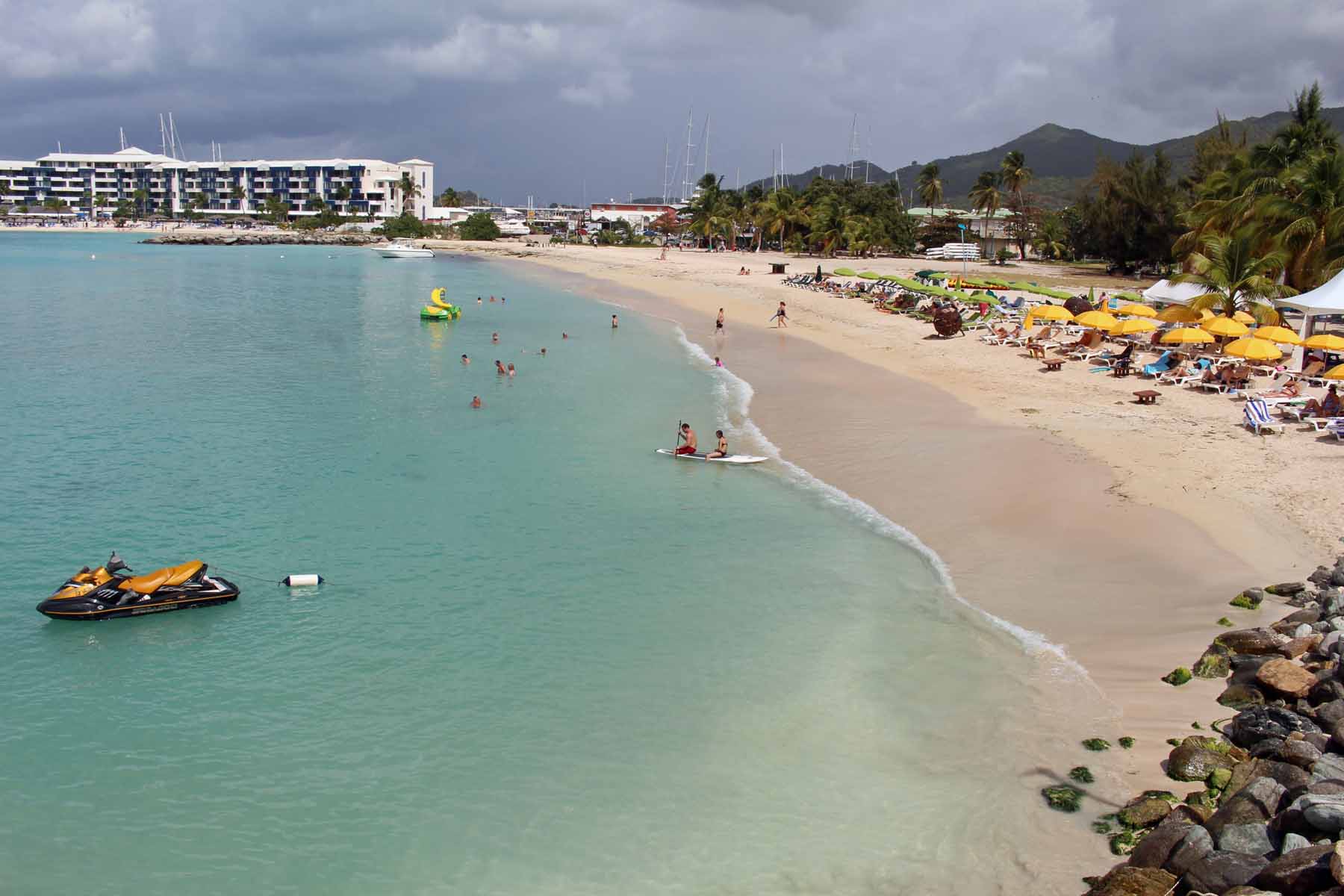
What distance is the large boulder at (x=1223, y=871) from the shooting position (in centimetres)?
639

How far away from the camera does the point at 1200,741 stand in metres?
8.55

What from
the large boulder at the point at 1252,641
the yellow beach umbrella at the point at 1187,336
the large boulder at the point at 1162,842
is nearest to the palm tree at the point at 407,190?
the yellow beach umbrella at the point at 1187,336

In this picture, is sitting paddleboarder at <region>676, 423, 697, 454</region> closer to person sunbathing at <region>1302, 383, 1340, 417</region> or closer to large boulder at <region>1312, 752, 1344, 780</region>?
person sunbathing at <region>1302, 383, 1340, 417</region>

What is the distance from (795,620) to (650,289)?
54334 millimetres

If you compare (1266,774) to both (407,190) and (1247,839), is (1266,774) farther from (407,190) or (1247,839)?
(407,190)

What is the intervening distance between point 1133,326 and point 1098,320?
1.25 meters

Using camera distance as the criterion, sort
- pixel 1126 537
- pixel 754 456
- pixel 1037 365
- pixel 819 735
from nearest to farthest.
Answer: pixel 819 735 < pixel 1126 537 < pixel 754 456 < pixel 1037 365

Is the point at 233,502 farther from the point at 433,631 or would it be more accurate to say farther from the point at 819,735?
the point at 819,735

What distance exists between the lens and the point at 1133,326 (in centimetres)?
2753

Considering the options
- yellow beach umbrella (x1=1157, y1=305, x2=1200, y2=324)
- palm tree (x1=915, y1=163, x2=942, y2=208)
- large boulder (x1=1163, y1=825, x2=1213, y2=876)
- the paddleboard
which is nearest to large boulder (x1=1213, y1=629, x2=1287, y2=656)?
large boulder (x1=1163, y1=825, x2=1213, y2=876)

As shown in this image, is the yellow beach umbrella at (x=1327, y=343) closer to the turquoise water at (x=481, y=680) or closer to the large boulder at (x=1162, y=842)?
the turquoise water at (x=481, y=680)

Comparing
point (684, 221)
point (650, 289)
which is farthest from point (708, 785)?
point (684, 221)

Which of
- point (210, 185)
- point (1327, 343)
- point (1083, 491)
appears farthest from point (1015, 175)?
point (210, 185)

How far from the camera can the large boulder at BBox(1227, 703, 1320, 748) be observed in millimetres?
8359
